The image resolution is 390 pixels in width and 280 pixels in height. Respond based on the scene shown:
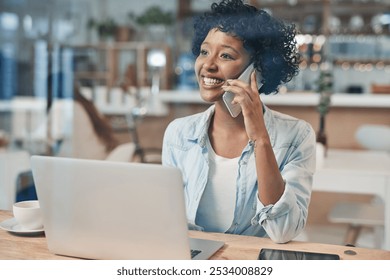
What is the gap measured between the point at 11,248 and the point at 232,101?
1.90 ft

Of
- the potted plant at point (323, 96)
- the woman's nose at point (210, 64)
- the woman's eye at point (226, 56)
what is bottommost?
the potted plant at point (323, 96)

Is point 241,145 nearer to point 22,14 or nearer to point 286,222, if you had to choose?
point 286,222

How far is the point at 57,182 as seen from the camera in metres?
1.08

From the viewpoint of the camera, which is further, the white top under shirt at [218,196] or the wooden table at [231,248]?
the white top under shirt at [218,196]

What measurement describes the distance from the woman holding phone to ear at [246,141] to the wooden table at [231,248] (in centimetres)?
6

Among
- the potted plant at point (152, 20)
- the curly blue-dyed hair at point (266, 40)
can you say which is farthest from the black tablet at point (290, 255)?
the potted plant at point (152, 20)

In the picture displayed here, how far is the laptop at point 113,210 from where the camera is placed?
101 cm

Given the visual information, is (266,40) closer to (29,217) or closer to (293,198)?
(293,198)

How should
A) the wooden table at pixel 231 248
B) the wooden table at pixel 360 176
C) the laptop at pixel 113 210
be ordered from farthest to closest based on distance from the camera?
1. the wooden table at pixel 360 176
2. the wooden table at pixel 231 248
3. the laptop at pixel 113 210

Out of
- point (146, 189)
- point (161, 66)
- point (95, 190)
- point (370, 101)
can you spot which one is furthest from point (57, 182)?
point (370, 101)

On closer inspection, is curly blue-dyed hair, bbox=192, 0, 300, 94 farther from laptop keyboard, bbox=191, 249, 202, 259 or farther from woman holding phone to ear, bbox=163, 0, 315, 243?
laptop keyboard, bbox=191, 249, 202, 259

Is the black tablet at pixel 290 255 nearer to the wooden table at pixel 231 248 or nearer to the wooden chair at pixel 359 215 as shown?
the wooden table at pixel 231 248

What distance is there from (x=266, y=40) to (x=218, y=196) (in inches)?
15.1

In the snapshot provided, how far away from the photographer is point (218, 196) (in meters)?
1.32
